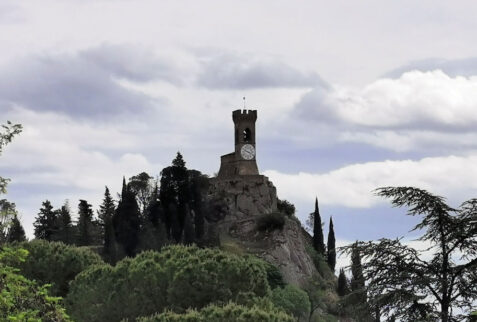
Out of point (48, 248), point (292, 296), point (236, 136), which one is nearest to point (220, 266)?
point (48, 248)

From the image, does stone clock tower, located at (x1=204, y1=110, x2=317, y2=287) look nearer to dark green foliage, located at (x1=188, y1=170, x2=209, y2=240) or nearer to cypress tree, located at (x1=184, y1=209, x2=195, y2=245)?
dark green foliage, located at (x1=188, y1=170, x2=209, y2=240)

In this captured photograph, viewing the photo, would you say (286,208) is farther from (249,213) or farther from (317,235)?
(249,213)

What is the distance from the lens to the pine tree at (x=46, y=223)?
108m

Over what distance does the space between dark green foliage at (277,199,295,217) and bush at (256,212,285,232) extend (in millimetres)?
13443

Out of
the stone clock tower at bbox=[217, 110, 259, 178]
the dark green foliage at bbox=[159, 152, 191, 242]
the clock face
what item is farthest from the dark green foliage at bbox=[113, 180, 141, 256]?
the clock face

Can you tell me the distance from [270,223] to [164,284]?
55.4 meters

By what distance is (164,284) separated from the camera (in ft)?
152

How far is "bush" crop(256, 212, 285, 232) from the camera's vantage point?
101m

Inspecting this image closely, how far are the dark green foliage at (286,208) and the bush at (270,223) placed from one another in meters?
13.4

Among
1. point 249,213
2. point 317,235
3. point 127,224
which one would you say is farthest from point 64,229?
point 317,235

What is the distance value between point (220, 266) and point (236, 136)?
218ft

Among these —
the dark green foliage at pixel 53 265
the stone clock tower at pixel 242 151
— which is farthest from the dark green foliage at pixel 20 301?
the stone clock tower at pixel 242 151

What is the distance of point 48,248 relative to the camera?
5725cm

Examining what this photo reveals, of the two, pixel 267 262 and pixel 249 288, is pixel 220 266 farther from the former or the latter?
pixel 267 262
